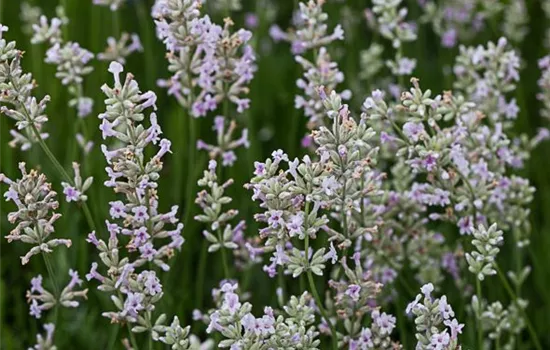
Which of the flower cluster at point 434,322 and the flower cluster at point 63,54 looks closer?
the flower cluster at point 434,322

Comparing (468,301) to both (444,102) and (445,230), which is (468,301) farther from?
(444,102)

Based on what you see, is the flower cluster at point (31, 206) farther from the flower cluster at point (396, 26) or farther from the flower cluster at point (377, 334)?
the flower cluster at point (396, 26)

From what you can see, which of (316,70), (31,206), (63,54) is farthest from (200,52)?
(31,206)

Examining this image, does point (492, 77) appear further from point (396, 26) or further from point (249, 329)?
point (249, 329)

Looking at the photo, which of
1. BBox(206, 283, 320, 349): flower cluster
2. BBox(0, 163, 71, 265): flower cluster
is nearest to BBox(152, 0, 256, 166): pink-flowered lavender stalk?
BBox(0, 163, 71, 265): flower cluster

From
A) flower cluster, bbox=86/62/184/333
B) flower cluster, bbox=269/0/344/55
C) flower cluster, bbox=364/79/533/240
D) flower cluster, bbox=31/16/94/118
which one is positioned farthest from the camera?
flower cluster, bbox=31/16/94/118

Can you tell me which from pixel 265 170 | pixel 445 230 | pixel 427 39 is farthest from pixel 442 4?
pixel 265 170

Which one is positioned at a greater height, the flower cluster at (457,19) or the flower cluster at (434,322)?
the flower cluster at (457,19)

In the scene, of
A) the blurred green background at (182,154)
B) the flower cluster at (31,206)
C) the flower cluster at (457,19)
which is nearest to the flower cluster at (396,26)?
the blurred green background at (182,154)

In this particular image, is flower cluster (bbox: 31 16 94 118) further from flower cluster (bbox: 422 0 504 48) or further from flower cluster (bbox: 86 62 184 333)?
flower cluster (bbox: 422 0 504 48)
